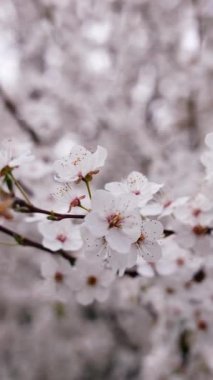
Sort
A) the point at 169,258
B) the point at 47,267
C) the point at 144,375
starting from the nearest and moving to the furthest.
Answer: the point at 47,267, the point at 169,258, the point at 144,375

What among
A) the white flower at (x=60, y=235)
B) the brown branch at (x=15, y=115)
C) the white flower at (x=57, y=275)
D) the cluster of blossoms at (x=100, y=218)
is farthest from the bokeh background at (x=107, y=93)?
the white flower at (x=60, y=235)

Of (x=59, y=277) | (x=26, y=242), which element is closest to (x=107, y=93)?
(x=59, y=277)

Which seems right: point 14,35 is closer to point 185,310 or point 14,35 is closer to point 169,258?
point 185,310

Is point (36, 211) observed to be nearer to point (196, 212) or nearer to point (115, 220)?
point (115, 220)

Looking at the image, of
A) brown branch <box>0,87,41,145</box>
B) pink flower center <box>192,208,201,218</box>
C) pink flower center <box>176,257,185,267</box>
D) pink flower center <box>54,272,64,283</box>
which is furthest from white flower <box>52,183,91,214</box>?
brown branch <box>0,87,41,145</box>

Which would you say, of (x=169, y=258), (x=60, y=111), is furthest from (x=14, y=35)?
(x=169, y=258)
